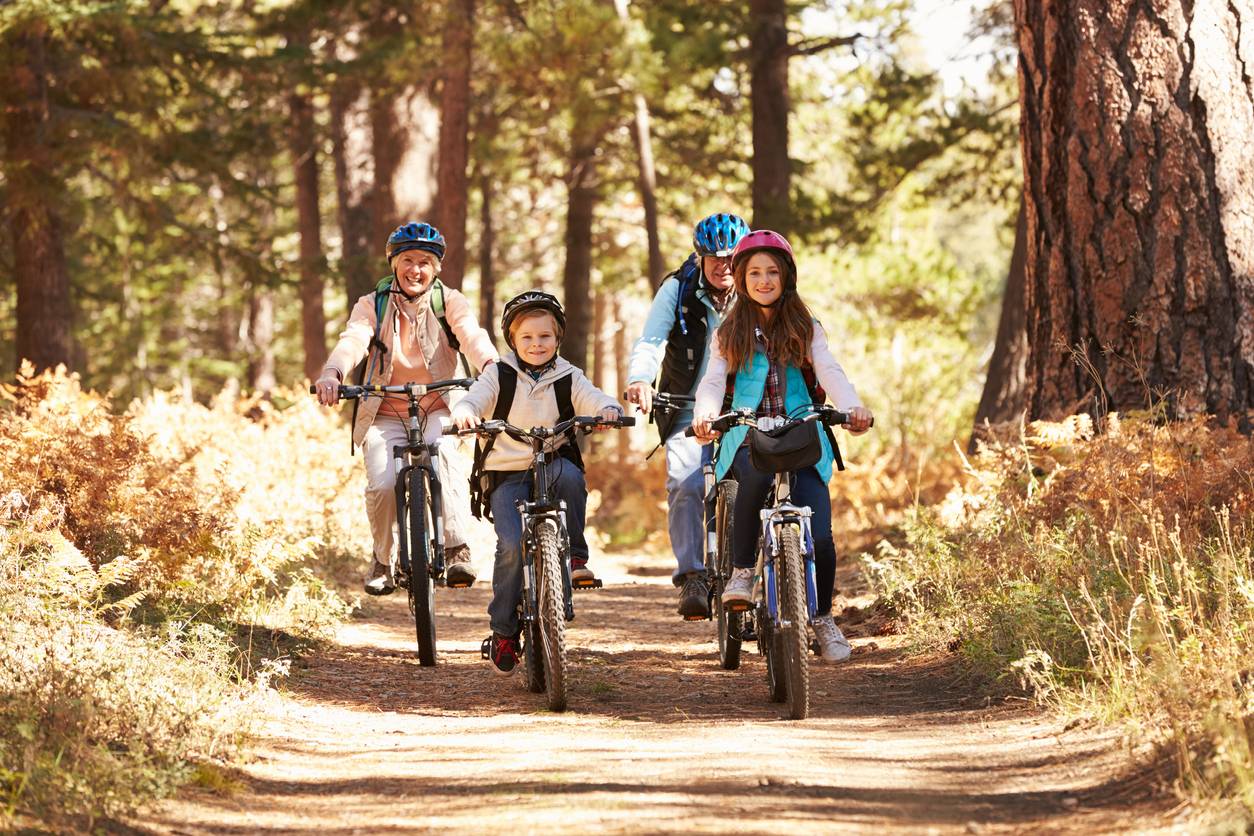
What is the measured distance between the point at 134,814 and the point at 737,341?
3.56 m

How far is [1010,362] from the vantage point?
15344 millimetres

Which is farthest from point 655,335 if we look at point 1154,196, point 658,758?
point 658,758

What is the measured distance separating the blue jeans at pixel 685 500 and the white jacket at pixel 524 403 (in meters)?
1.17

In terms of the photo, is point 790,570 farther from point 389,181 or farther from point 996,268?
point 996,268

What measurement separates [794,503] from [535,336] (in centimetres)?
156

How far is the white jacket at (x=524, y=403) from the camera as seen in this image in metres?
7.50

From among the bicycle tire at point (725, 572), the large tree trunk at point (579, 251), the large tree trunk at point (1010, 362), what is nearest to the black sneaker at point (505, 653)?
the bicycle tire at point (725, 572)

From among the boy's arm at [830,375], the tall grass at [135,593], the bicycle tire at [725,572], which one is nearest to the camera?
the tall grass at [135,593]

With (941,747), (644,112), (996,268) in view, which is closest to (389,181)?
(644,112)

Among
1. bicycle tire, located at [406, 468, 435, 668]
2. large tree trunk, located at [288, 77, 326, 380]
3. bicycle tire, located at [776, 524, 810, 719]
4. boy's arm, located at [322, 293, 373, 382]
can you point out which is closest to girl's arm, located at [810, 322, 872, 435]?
bicycle tire, located at [776, 524, 810, 719]

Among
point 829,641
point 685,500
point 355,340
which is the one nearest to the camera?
point 829,641

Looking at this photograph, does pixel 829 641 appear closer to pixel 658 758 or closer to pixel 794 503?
pixel 794 503

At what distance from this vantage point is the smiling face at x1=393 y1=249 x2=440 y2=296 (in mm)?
8602

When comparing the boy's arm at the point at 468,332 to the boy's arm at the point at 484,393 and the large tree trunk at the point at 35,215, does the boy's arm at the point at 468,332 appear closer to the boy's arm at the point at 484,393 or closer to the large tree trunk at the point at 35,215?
the boy's arm at the point at 484,393
